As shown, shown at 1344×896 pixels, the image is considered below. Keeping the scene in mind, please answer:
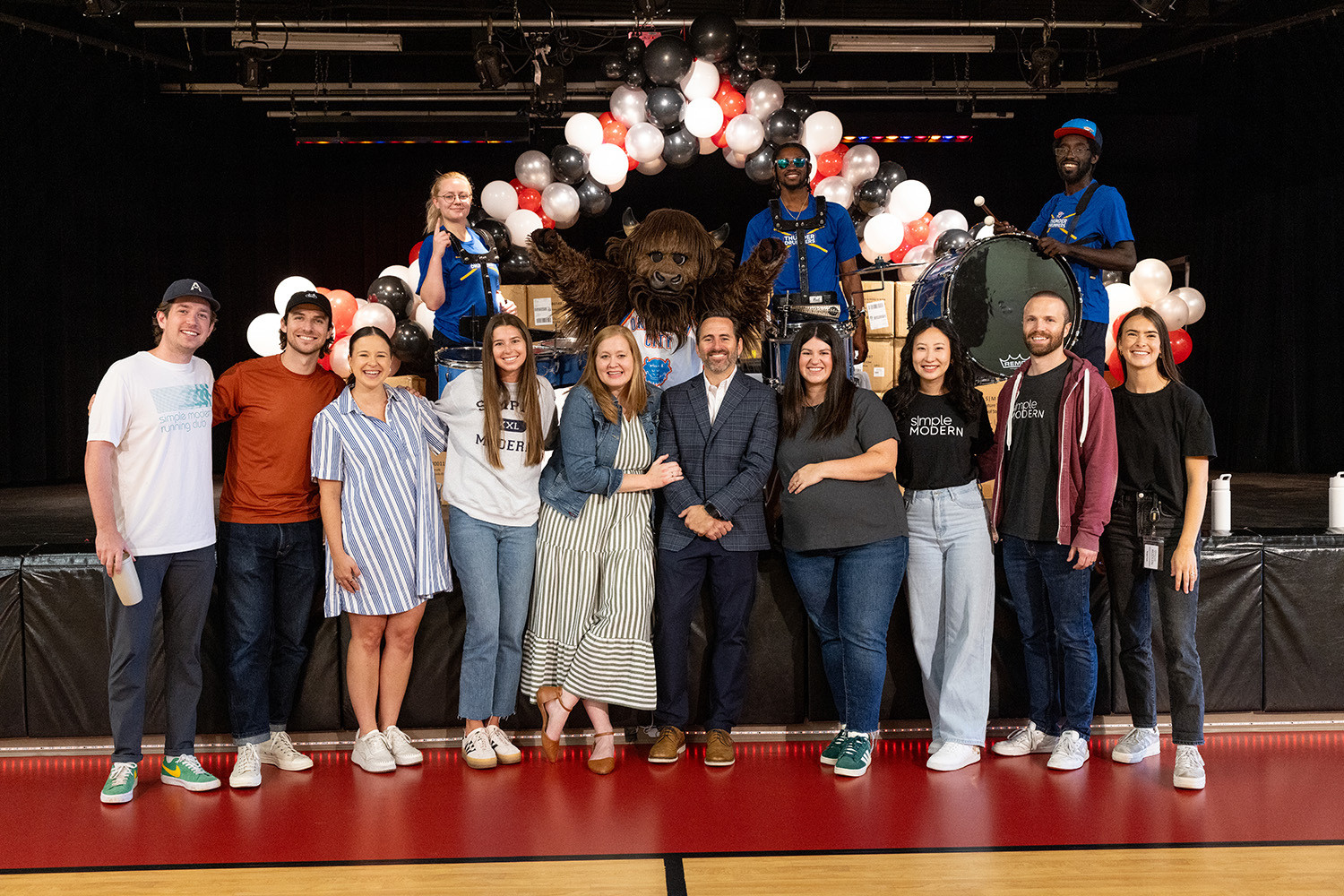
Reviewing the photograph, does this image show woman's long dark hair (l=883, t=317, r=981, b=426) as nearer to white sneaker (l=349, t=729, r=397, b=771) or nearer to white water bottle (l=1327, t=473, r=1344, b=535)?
white water bottle (l=1327, t=473, r=1344, b=535)

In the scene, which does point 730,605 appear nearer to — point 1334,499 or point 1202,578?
point 1202,578

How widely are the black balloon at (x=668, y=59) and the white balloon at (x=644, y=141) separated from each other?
39 centimetres

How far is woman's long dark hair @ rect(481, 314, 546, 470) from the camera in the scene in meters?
3.51

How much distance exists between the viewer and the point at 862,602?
11.5 feet

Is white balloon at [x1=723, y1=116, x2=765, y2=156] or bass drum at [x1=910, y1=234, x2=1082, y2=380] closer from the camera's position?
bass drum at [x1=910, y1=234, x2=1082, y2=380]

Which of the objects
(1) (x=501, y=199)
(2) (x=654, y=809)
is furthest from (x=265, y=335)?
(2) (x=654, y=809)

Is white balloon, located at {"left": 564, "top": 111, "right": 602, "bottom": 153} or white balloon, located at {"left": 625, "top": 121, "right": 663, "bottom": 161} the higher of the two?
white balloon, located at {"left": 564, "top": 111, "right": 602, "bottom": 153}

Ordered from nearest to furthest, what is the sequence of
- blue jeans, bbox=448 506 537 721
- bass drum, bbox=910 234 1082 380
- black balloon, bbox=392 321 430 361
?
blue jeans, bbox=448 506 537 721
bass drum, bbox=910 234 1082 380
black balloon, bbox=392 321 430 361

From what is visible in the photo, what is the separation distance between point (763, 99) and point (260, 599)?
594 centimetres

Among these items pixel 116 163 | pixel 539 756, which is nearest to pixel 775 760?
pixel 539 756

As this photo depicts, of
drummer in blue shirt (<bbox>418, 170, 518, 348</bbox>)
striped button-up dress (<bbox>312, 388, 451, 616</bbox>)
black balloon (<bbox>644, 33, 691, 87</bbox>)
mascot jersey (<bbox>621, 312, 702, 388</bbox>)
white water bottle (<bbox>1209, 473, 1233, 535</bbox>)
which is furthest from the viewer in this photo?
black balloon (<bbox>644, 33, 691, 87</bbox>)

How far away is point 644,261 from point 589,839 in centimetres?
244

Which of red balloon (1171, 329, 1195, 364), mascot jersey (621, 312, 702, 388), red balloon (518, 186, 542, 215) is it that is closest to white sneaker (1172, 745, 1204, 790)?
mascot jersey (621, 312, 702, 388)

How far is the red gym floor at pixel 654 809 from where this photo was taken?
2877mm
